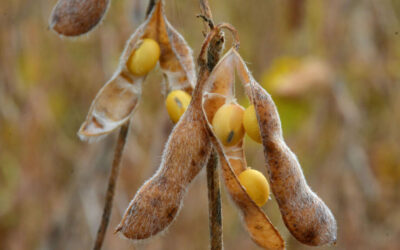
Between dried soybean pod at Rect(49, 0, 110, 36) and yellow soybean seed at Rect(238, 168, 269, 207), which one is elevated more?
dried soybean pod at Rect(49, 0, 110, 36)

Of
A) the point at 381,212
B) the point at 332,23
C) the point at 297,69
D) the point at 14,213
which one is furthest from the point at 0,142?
the point at 381,212

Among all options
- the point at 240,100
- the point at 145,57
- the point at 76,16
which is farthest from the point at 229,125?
the point at 240,100

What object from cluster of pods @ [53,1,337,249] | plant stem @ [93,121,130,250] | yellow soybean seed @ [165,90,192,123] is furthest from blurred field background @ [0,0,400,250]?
cluster of pods @ [53,1,337,249]

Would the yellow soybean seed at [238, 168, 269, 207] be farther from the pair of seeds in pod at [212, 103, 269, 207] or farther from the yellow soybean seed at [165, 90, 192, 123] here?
the yellow soybean seed at [165, 90, 192, 123]

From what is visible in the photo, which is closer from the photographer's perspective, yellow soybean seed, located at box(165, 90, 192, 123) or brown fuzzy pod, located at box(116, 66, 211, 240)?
A: brown fuzzy pod, located at box(116, 66, 211, 240)

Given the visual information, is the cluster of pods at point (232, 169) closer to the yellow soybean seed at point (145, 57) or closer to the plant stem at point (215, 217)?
the plant stem at point (215, 217)
